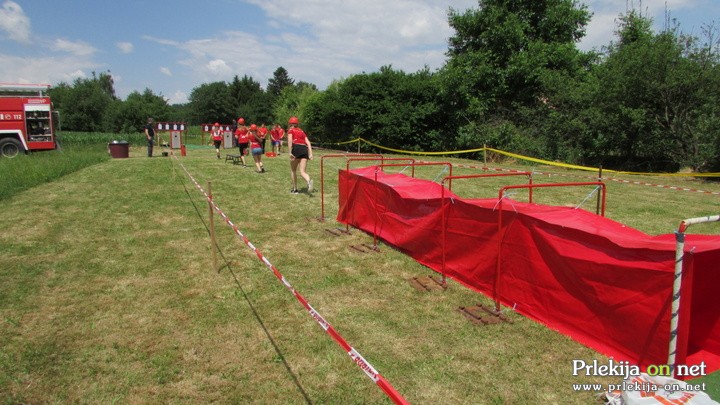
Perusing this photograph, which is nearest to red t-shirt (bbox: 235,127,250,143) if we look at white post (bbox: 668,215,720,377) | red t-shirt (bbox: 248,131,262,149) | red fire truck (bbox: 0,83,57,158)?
red t-shirt (bbox: 248,131,262,149)

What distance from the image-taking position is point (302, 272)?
5906 millimetres

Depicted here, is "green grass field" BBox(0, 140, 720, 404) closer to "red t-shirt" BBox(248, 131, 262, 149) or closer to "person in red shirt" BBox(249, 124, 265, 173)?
"person in red shirt" BBox(249, 124, 265, 173)

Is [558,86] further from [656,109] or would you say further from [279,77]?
[279,77]

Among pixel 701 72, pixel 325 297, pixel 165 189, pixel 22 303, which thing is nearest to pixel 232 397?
pixel 325 297

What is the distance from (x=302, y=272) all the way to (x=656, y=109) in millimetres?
18042

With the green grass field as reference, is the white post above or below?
above

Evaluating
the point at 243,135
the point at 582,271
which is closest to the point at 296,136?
the point at 582,271

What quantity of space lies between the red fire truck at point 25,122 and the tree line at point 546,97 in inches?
638

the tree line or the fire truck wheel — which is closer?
the tree line

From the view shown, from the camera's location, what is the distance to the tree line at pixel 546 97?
643 inches

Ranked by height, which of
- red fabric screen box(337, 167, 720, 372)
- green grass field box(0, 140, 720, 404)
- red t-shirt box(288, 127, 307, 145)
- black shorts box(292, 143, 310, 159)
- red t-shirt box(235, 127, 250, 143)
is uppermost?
red t-shirt box(235, 127, 250, 143)

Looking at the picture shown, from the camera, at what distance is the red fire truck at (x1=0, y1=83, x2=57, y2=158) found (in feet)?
69.5

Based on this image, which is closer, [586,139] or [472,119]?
[586,139]

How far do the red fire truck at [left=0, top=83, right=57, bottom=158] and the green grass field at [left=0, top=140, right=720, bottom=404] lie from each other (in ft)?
54.4
